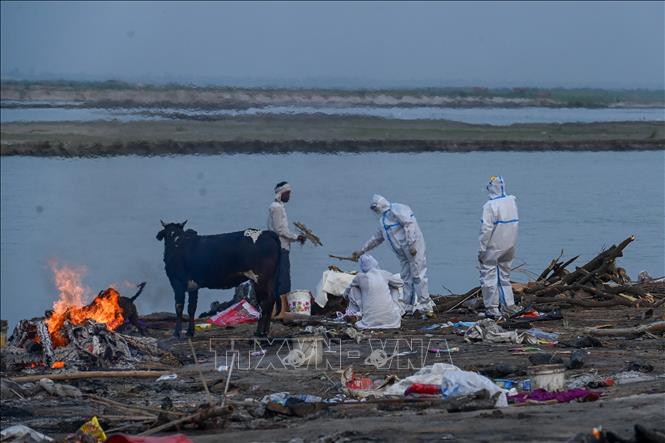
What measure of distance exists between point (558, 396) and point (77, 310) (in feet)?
21.3

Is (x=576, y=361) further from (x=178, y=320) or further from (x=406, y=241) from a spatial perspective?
(x=406, y=241)

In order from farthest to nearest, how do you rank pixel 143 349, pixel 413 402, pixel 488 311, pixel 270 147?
pixel 270 147 → pixel 488 311 → pixel 143 349 → pixel 413 402

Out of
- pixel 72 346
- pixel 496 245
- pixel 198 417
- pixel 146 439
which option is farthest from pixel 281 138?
pixel 146 439

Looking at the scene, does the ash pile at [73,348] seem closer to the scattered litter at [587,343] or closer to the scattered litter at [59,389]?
the scattered litter at [59,389]

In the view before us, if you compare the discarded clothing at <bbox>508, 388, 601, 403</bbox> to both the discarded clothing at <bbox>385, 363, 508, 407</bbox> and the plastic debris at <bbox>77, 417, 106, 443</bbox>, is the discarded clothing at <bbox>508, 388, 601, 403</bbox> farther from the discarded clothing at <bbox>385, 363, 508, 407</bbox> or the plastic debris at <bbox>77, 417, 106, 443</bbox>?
the plastic debris at <bbox>77, 417, 106, 443</bbox>

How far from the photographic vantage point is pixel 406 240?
2142 centimetres

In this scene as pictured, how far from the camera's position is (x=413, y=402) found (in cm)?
1357

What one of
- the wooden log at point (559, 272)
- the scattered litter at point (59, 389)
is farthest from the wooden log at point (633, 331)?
the scattered litter at point (59, 389)

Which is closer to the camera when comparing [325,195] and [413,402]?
[413,402]

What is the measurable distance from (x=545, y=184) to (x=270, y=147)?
38.1ft

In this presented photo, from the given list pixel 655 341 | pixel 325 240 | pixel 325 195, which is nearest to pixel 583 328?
pixel 655 341

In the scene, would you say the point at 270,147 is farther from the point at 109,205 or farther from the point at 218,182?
the point at 109,205

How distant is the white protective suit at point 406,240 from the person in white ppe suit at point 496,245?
1072 millimetres

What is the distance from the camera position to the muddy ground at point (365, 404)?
39.8 ft
